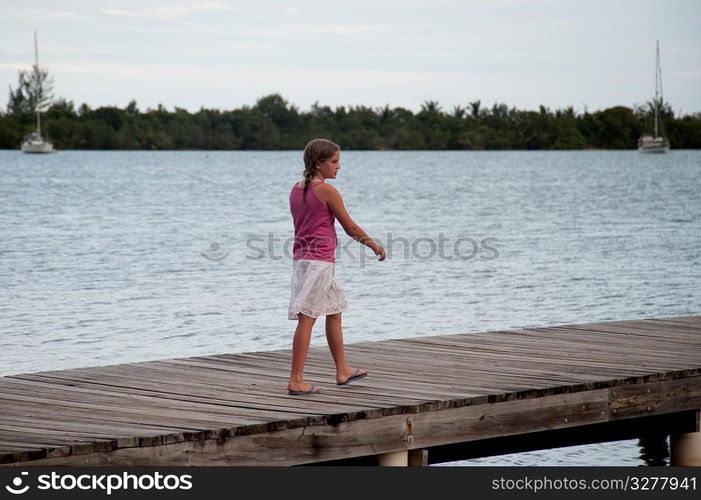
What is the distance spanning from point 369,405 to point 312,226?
3.65ft

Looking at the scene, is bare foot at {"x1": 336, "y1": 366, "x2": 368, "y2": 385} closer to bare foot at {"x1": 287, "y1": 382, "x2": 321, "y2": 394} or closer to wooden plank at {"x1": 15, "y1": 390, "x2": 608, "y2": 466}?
bare foot at {"x1": 287, "y1": 382, "x2": 321, "y2": 394}

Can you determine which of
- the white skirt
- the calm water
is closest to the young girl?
the white skirt

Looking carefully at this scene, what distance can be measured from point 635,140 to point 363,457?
438 ft

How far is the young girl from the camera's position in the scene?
6762mm

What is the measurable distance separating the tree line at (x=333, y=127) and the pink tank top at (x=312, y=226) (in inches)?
4772

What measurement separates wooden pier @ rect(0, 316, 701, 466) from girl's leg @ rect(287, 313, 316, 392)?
0.10 m

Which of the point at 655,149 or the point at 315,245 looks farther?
the point at 655,149

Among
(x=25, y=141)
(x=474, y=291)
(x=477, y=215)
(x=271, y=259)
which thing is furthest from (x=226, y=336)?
(x=25, y=141)

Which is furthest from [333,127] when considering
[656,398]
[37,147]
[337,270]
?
[656,398]

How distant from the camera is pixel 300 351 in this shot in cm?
702

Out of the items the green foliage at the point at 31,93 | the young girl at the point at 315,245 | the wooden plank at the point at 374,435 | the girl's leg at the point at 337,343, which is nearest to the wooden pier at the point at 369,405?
the wooden plank at the point at 374,435

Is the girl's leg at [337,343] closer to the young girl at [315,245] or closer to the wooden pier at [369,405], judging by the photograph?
the young girl at [315,245]

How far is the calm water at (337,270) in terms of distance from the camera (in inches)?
629

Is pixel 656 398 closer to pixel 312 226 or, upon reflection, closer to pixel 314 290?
pixel 314 290
